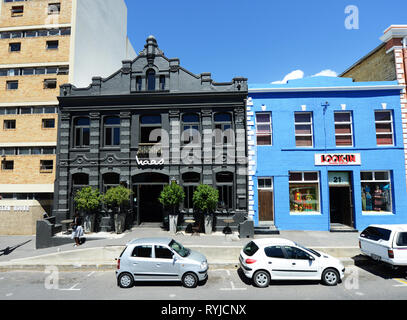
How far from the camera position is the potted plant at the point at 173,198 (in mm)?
13844

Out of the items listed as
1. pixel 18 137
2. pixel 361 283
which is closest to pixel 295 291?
pixel 361 283

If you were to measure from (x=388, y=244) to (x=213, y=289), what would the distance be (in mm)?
6919

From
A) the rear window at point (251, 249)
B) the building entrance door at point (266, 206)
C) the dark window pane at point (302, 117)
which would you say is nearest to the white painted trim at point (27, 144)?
the building entrance door at point (266, 206)

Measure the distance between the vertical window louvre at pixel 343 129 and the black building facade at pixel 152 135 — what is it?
6518 mm

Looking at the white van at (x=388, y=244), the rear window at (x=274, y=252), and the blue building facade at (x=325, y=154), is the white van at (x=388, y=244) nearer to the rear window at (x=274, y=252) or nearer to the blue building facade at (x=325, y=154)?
the rear window at (x=274, y=252)

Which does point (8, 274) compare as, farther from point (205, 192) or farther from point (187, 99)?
point (187, 99)

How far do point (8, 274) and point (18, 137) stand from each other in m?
12.5

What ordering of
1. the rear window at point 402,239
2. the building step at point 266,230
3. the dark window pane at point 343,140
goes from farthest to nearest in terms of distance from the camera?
the dark window pane at point 343,140 → the building step at point 266,230 → the rear window at point 402,239

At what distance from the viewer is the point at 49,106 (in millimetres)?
18250

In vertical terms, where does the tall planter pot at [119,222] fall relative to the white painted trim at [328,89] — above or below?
below

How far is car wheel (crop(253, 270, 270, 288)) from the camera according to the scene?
805 cm

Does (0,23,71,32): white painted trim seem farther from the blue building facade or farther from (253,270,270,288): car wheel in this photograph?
(253,270,270,288): car wheel

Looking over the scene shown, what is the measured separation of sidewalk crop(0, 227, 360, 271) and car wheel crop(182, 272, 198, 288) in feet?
7.03

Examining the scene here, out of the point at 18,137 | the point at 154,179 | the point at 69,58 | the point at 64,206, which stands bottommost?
the point at 64,206
